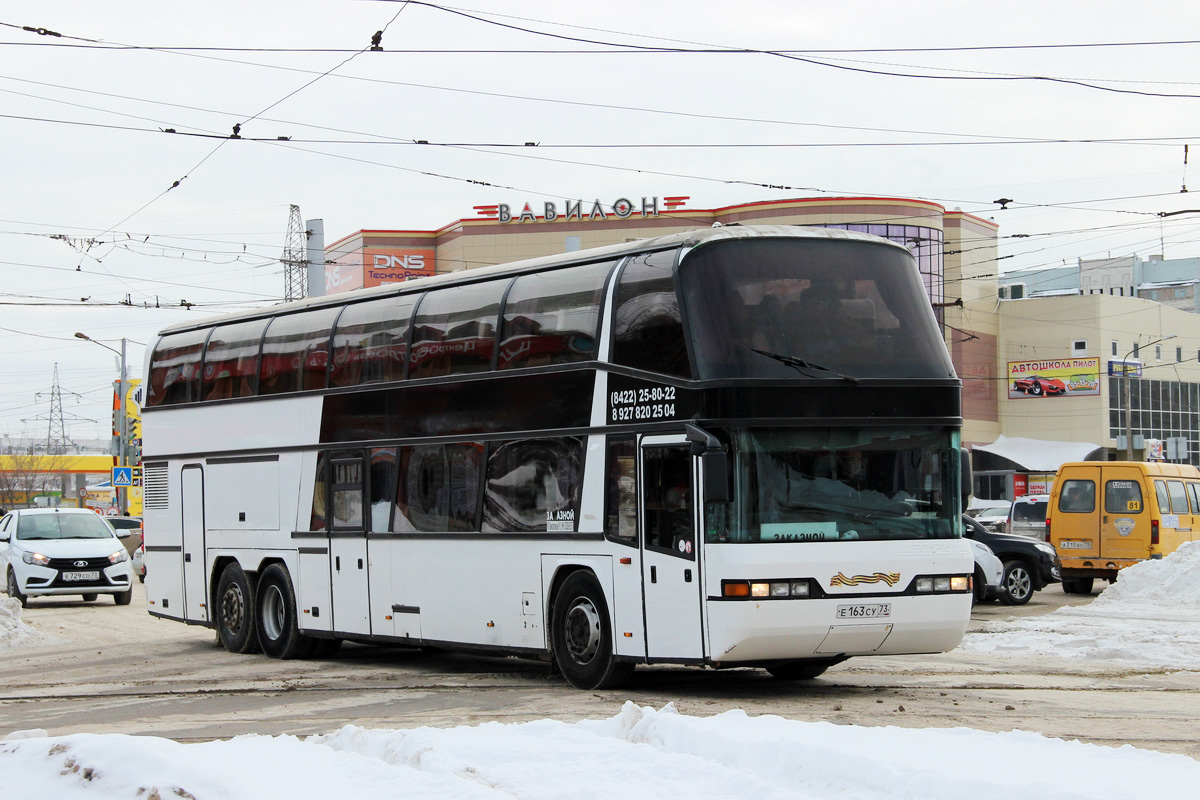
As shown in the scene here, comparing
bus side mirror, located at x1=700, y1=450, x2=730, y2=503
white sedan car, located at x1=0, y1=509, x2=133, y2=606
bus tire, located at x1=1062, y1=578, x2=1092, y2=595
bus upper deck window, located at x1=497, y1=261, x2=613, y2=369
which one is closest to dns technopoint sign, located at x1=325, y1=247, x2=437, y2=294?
white sedan car, located at x1=0, y1=509, x2=133, y2=606

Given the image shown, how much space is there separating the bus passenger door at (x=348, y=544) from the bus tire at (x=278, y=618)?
924 mm

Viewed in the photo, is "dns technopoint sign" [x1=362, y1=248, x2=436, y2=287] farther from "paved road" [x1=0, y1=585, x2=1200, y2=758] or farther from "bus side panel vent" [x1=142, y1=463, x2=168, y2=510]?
"paved road" [x1=0, y1=585, x2=1200, y2=758]

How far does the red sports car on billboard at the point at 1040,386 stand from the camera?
7162cm

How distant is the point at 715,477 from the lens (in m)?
11.1

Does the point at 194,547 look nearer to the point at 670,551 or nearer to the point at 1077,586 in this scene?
the point at 670,551

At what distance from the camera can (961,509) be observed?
12203 mm

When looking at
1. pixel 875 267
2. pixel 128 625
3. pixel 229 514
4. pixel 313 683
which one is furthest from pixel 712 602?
pixel 128 625

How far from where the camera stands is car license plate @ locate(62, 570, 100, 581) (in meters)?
26.1

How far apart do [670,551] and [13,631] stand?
10.7 m

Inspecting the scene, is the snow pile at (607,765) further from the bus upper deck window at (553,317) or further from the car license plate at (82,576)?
the car license plate at (82,576)

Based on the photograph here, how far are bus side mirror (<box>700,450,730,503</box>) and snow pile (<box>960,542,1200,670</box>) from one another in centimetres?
555

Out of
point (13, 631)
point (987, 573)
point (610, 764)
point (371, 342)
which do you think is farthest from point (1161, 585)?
point (610, 764)

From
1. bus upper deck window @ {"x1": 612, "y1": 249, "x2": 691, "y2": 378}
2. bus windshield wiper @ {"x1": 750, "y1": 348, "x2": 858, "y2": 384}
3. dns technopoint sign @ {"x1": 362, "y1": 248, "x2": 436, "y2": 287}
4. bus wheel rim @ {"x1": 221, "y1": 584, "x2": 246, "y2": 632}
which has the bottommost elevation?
bus wheel rim @ {"x1": 221, "y1": 584, "x2": 246, "y2": 632}

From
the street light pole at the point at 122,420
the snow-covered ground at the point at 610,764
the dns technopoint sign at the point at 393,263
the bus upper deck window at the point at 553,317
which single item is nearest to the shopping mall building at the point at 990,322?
the dns technopoint sign at the point at 393,263
